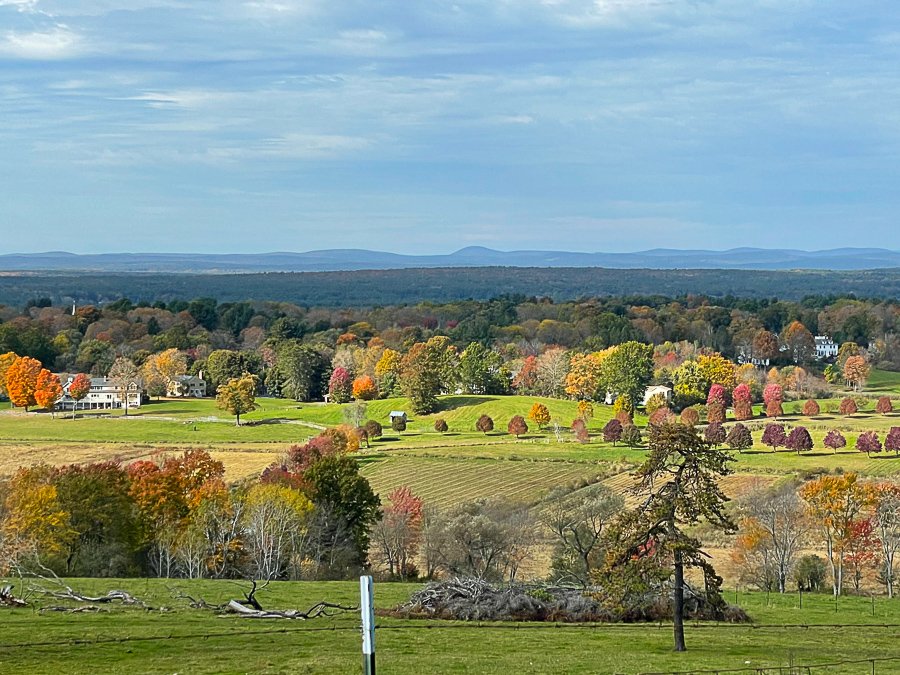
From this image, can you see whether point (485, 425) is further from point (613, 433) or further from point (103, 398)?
point (103, 398)

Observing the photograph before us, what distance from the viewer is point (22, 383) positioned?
385ft

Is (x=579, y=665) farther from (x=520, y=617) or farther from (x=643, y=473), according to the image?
(x=520, y=617)

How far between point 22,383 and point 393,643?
100541 millimetres

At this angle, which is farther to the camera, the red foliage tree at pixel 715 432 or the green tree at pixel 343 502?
the red foliage tree at pixel 715 432

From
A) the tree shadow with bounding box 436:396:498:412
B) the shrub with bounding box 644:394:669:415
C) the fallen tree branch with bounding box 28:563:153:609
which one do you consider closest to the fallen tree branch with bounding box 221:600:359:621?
the fallen tree branch with bounding box 28:563:153:609

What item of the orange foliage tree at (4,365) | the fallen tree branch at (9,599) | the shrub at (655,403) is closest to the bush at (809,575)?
the fallen tree branch at (9,599)

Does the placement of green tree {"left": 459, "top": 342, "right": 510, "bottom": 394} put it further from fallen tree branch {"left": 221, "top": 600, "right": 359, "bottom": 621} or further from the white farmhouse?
fallen tree branch {"left": 221, "top": 600, "right": 359, "bottom": 621}

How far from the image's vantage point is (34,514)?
3922cm

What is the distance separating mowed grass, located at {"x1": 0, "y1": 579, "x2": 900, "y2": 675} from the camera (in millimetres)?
22547

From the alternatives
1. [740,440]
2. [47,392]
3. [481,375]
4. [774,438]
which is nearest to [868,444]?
[774,438]

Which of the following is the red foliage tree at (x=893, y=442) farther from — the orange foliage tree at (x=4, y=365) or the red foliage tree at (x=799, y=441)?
the orange foliage tree at (x=4, y=365)

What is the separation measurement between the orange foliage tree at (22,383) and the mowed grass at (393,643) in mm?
90917

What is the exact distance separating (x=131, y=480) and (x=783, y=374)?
97965 millimetres

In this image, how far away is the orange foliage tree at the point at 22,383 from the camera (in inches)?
4624
